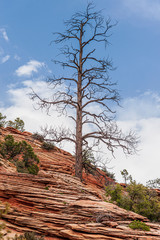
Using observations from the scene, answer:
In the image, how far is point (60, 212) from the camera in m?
7.80

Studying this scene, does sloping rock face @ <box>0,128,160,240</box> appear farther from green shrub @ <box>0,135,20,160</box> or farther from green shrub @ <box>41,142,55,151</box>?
green shrub @ <box>41,142,55,151</box>

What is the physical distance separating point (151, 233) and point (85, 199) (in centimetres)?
312

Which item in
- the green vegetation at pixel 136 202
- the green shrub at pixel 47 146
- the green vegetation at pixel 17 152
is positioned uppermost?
the green shrub at pixel 47 146

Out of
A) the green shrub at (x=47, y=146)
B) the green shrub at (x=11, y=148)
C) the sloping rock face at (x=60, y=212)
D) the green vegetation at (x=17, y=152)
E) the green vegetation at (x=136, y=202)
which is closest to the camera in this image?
the sloping rock face at (x=60, y=212)

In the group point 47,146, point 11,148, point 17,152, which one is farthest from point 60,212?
point 47,146

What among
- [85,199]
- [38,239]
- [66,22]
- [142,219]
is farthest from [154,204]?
[66,22]

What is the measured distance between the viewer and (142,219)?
26.4 ft

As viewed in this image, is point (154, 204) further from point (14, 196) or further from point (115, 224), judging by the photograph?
point (14, 196)

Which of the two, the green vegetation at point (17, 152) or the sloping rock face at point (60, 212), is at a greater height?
the green vegetation at point (17, 152)

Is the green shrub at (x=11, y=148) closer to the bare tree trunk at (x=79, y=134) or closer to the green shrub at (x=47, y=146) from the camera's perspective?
the green shrub at (x=47, y=146)

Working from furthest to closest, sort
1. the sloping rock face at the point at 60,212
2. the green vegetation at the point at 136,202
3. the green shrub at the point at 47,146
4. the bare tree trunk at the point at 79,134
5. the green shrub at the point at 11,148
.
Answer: the green shrub at the point at 47,146, the green shrub at the point at 11,148, the green vegetation at the point at 136,202, the bare tree trunk at the point at 79,134, the sloping rock face at the point at 60,212

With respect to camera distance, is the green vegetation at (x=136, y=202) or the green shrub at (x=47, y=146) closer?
the green vegetation at (x=136, y=202)

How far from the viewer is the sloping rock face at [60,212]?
21.4 feet

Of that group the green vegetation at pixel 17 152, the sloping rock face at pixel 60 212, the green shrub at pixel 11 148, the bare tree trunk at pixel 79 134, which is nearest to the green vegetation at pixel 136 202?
the bare tree trunk at pixel 79 134
